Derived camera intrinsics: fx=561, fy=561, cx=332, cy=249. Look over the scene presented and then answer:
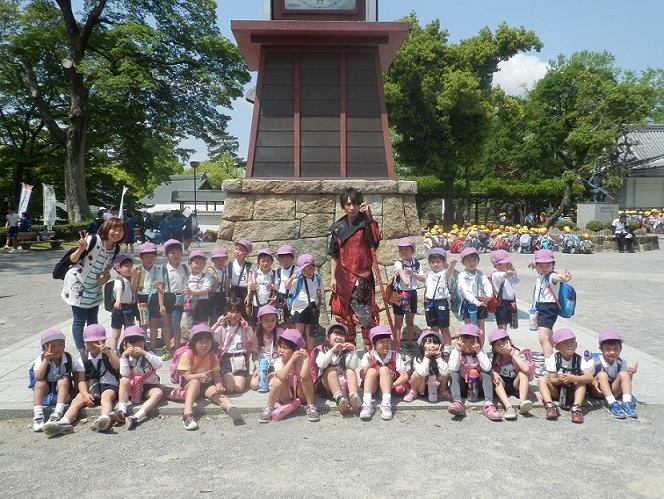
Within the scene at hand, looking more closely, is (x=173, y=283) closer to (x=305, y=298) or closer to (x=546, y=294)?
(x=305, y=298)

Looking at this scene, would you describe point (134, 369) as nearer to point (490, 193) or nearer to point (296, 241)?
point (296, 241)

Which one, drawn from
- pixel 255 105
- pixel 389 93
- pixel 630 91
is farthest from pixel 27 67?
pixel 630 91

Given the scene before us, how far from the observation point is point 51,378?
4578mm

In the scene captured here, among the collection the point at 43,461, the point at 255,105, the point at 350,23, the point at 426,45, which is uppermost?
the point at 426,45

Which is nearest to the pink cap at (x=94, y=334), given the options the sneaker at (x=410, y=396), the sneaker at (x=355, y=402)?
the sneaker at (x=355, y=402)

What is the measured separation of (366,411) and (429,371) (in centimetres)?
69

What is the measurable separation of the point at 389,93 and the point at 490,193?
8446 millimetres

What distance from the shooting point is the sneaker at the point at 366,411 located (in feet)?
15.1

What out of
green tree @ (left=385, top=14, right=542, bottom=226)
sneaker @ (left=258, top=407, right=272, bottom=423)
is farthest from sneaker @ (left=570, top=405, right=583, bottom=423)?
green tree @ (left=385, top=14, right=542, bottom=226)

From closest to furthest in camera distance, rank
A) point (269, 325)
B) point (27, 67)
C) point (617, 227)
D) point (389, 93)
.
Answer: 1. point (269, 325)
2. point (617, 227)
3. point (27, 67)
4. point (389, 93)

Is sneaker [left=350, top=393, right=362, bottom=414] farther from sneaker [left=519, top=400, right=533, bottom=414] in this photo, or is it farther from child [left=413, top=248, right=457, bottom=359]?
child [left=413, top=248, right=457, bottom=359]

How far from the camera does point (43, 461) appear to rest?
12.7 feet

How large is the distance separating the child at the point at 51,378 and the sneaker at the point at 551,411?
3.91 metres

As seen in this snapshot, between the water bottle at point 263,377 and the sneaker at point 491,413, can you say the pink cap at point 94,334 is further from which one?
the sneaker at point 491,413
